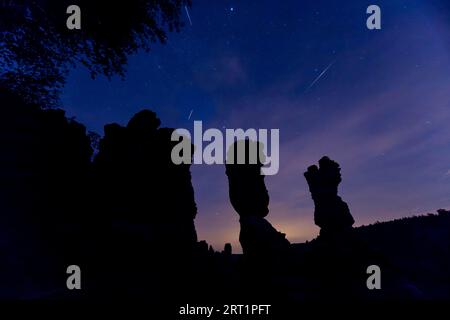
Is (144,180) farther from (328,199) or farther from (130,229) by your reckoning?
(328,199)

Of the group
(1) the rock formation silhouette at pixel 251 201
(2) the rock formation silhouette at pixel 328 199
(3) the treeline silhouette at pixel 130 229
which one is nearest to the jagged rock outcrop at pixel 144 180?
(3) the treeline silhouette at pixel 130 229

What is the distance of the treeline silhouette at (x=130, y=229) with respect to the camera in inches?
714

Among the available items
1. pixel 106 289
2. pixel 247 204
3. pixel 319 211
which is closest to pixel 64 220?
pixel 106 289

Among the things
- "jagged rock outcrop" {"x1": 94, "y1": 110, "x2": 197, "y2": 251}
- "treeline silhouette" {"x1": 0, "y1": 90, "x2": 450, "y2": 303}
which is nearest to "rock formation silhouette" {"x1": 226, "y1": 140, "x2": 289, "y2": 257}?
"treeline silhouette" {"x1": 0, "y1": 90, "x2": 450, "y2": 303}

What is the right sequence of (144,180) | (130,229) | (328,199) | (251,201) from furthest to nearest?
(328,199)
(251,201)
(144,180)
(130,229)

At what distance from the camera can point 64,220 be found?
71.0 feet

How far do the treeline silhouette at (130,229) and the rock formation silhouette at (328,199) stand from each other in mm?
1585

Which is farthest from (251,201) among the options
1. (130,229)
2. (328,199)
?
(328,199)

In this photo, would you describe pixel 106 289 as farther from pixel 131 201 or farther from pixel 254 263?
pixel 254 263

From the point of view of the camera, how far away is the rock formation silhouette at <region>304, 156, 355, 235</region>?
33.4m

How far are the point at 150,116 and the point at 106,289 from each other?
1661 centimetres

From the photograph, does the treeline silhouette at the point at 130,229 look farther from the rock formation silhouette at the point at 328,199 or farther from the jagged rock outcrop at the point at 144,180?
the rock formation silhouette at the point at 328,199

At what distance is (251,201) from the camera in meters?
27.7

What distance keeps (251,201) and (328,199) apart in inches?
525
